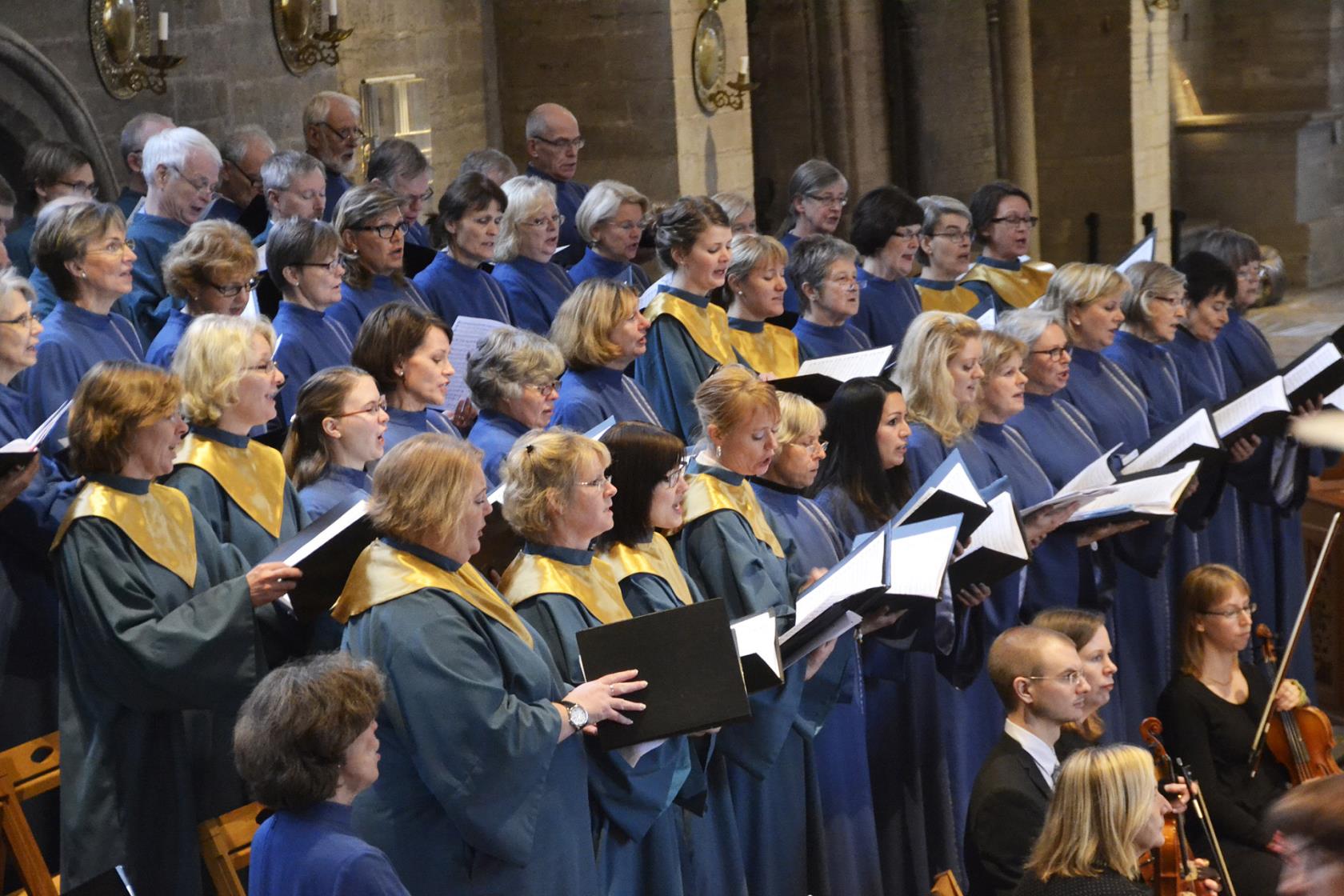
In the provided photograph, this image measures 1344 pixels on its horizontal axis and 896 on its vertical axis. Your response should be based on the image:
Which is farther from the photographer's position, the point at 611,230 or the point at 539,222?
the point at 611,230

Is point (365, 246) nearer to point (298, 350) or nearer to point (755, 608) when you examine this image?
point (298, 350)

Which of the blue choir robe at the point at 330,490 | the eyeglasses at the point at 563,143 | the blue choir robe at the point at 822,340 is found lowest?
the blue choir robe at the point at 822,340

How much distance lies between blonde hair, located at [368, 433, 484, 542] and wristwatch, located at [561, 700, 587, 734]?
1.34 feet

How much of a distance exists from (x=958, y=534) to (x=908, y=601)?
386 millimetres

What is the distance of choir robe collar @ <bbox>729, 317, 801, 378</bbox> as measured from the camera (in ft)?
20.8

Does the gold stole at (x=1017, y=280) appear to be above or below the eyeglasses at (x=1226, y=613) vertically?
above

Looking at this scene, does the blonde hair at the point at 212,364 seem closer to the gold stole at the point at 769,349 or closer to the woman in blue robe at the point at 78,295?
the woman in blue robe at the point at 78,295

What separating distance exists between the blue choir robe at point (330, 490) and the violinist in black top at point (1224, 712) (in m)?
2.45

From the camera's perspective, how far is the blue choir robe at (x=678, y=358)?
6105mm

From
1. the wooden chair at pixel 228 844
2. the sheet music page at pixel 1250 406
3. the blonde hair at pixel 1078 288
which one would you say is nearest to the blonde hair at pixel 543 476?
the wooden chair at pixel 228 844

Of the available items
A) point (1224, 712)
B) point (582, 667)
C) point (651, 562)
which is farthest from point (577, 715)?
point (1224, 712)

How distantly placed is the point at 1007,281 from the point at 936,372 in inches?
107

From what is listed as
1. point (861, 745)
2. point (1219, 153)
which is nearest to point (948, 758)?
point (861, 745)

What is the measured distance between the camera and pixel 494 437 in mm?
4859
